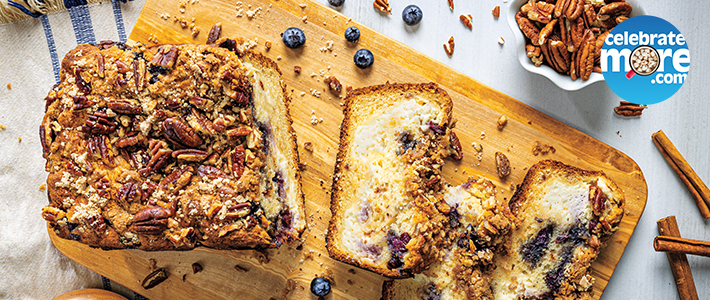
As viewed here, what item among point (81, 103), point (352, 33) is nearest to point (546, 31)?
point (352, 33)

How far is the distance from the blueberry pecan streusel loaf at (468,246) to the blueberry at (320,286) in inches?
27.2

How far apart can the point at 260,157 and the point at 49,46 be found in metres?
2.42

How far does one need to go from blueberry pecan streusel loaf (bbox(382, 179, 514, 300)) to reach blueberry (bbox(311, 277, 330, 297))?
0.69 m

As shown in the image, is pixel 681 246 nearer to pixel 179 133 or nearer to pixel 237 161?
pixel 237 161

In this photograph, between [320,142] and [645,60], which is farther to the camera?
[320,142]

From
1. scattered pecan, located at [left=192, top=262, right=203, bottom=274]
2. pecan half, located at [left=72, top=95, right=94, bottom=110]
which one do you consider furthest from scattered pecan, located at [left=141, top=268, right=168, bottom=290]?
pecan half, located at [left=72, top=95, right=94, bottom=110]

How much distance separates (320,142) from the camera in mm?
3688

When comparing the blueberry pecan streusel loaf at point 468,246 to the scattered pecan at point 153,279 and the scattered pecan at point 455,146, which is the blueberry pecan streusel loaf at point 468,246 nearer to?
the scattered pecan at point 455,146

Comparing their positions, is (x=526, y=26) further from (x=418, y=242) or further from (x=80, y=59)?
(x=80, y=59)

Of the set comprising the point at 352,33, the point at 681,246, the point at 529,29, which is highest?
the point at 529,29

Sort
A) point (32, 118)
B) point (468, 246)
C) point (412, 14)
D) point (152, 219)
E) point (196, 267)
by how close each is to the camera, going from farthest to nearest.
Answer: point (32, 118) < point (412, 14) < point (196, 267) < point (468, 246) < point (152, 219)

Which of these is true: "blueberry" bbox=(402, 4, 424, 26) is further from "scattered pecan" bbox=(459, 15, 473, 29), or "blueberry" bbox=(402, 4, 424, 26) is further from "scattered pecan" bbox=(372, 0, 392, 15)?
"scattered pecan" bbox=(459, 15, 473, 29)

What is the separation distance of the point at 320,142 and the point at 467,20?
63.7 inches

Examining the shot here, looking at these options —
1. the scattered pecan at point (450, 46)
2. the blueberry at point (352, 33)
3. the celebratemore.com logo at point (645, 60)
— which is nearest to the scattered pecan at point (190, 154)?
Result: the blueberry at point (352, 33)
